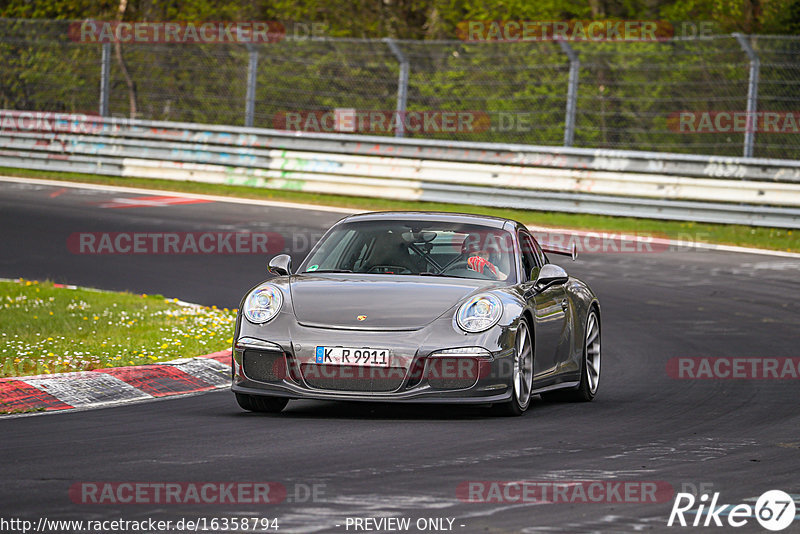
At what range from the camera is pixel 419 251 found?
9391 millimetres

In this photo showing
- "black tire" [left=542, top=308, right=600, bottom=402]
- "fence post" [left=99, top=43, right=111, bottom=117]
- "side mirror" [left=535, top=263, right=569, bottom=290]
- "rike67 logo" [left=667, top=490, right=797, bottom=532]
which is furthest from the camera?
"fence post" [left=99, top=43, right=111, bottom=117]

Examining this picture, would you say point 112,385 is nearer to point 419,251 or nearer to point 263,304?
point 263,304

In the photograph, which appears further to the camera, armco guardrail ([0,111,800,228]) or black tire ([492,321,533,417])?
armco guardrail ([0,111,800,228])

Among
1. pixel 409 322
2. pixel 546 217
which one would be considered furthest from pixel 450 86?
pixel 409 322

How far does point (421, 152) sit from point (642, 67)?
380 cm

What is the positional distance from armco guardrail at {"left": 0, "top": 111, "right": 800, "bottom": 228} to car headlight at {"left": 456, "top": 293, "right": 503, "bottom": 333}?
1235 cm

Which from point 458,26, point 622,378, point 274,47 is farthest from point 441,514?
point 458,26

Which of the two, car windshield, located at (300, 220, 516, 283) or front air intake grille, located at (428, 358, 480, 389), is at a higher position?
car windshield, located at (300, 220, 516, 283)

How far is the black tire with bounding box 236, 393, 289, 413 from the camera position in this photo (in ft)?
28.3

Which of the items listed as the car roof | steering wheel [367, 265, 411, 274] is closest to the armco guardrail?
the car roof

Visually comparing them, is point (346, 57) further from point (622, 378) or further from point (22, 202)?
point (622, 378)

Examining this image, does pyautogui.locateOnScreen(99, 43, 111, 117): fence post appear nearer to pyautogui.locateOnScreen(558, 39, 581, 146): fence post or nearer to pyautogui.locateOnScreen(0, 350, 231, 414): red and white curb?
pyautogui.locateOnScreen(558, 39, 581, 146): fence post

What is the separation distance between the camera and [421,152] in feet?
76.6

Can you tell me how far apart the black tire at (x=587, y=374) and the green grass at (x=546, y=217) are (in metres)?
9.39
